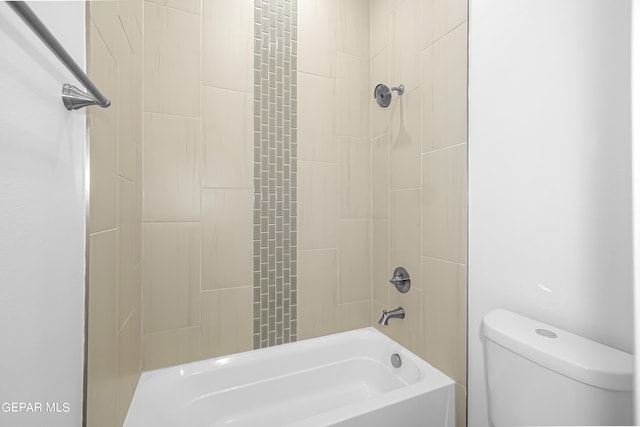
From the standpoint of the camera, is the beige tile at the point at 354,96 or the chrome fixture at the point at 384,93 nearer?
the chrome fixture at the point at 384,93

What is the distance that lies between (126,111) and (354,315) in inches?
59.3

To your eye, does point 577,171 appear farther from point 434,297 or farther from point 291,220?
point 291,220

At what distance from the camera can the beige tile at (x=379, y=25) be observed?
61.0 inches

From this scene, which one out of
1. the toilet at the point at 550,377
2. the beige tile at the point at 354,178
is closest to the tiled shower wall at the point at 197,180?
the beige tile at the point at 354,178

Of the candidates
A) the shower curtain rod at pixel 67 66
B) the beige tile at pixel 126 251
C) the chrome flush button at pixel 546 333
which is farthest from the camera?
the beige tile at pixel 126 251

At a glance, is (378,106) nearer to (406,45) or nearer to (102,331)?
(406,45)

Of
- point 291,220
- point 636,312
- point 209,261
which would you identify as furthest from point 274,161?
point 636,312

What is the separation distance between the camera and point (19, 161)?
413 mm

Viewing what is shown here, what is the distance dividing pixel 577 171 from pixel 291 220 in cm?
117

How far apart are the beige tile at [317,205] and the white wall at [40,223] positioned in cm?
103

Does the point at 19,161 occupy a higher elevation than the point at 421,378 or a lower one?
higher

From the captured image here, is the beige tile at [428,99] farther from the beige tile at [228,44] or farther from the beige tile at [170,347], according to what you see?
the beige tile at [170,347]

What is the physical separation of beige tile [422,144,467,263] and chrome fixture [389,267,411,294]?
0.59 feet

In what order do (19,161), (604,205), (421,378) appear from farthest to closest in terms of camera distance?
(421,378)
(604,205)
(19,161)
